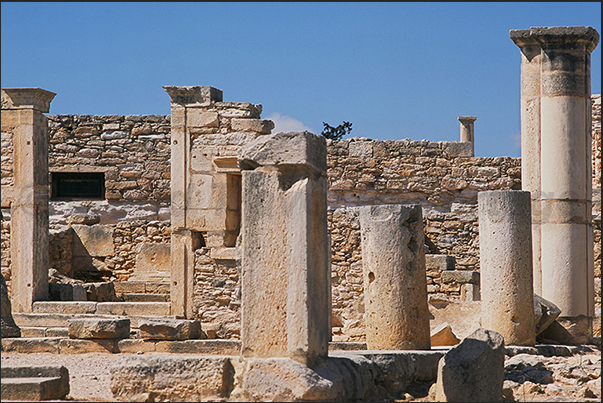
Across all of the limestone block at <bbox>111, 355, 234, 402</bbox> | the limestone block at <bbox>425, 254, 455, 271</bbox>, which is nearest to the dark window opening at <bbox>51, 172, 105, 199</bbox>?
the limestone block at <bbox>425, 254, 455, 271</bbox>

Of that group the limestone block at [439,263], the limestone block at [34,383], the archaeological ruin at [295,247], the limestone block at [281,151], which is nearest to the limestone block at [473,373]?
the archaeological ruin at [295,247]

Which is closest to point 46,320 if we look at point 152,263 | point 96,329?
point 96,329

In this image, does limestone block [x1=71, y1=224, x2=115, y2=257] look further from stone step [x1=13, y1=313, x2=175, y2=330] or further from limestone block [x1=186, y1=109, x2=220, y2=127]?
stone step [x1=13, y1=313, x2=175, y2=330]

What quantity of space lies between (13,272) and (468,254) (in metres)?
7.29

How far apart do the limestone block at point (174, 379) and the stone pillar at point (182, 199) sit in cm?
703

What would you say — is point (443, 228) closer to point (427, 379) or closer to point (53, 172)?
point (427, 379)

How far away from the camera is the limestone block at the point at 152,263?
55.1ft

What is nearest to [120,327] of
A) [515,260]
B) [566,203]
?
[515,260]

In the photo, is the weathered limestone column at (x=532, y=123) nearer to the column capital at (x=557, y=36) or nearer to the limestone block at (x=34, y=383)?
the column capital at (x=557, y=36)

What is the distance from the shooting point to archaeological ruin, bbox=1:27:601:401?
7.07m

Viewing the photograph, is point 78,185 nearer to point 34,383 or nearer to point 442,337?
point 442,337

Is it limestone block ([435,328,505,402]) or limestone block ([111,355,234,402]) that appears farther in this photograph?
limestone block ([435,328,505,402])

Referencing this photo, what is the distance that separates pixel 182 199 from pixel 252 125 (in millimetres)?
1634

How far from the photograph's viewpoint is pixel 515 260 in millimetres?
10711
